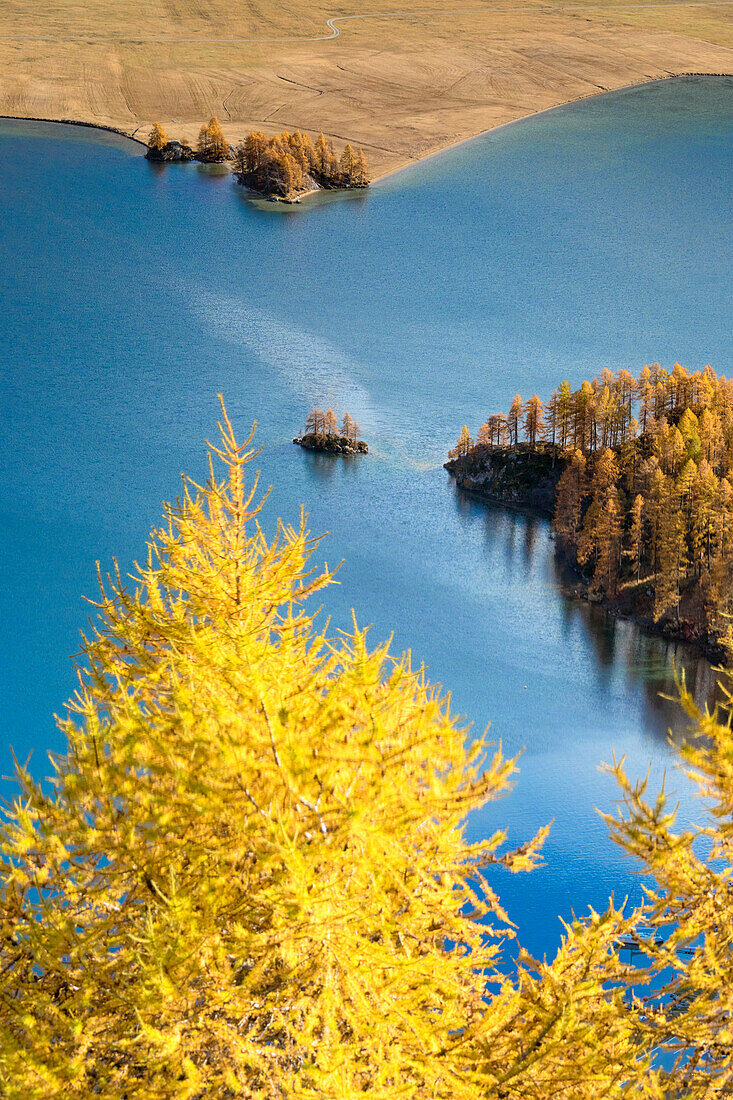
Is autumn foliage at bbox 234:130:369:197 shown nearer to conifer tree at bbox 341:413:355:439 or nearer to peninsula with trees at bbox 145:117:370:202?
peninsula with trees at bbox 145:117:370:202

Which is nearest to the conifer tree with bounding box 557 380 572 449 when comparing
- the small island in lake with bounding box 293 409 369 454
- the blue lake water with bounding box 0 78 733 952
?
the blue lake water with bounding box 0 78 733 952

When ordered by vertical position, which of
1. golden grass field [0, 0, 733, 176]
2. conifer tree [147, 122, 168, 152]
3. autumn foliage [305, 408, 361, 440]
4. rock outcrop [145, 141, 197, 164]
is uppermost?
golden grass field [0, 0, 733, 176]

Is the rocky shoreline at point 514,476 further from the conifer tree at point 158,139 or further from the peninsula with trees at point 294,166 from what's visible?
the conifer tree at point 158,139

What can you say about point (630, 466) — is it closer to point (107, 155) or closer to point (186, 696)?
point (186, 696)

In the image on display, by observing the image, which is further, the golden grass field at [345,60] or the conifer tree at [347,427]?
the golden grass field at [345,60]

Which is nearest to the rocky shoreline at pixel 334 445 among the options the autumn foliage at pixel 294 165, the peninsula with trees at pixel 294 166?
the peninsula with trees at pixel 294 166

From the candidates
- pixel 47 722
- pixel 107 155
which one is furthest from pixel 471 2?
pixel 47 722
